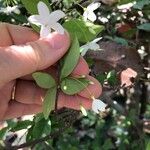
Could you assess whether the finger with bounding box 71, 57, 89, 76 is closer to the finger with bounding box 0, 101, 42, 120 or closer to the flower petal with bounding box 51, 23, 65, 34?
the flower petal with bounding box 51, 23, 65, 34

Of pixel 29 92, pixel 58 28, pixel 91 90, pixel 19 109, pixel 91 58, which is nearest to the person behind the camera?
pixel 58 28

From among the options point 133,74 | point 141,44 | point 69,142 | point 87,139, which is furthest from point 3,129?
point 87,139

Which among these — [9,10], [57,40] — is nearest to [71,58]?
[57,40]

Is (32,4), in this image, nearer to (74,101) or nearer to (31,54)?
(31,54)

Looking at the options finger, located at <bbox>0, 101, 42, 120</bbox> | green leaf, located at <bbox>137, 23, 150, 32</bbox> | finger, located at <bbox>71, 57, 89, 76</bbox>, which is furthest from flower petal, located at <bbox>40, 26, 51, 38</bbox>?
green leaf, located at <bbox>137, 23, 150, 32</bbox>

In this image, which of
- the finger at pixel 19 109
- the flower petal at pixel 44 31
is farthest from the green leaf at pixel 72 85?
the finger at pixel 19 109

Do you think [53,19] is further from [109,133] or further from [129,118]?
[109,133]
